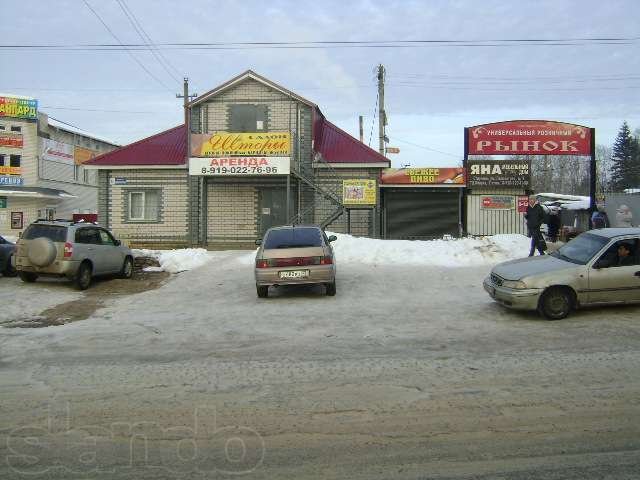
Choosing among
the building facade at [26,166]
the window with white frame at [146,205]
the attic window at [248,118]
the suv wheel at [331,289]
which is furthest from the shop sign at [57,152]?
the suv wheel at [331,289]

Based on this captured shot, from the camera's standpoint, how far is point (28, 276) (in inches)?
541

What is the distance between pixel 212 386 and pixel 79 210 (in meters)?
46.2

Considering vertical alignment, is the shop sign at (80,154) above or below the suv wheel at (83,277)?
above

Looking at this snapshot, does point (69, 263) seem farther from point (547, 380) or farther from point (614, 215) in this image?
point (614, 215)

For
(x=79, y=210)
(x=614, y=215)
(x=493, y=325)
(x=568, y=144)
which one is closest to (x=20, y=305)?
(x=493, y=325)

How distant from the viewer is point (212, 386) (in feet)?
18.9

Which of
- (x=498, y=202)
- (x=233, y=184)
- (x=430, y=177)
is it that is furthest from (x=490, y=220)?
(x=233, y=184)

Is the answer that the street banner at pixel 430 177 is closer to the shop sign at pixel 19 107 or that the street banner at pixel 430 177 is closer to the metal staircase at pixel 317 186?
the metal staircase at pixel 317 186

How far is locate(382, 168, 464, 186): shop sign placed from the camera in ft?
75.4

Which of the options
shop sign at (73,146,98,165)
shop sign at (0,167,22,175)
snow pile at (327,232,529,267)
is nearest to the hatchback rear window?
snow pile at (327,232,529,267)

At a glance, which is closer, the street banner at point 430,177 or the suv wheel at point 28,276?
the suv wheel at point 28,276

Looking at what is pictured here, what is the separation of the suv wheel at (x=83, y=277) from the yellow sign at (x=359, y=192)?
11.0 metres

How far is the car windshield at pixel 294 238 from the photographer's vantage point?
11547 millimetres

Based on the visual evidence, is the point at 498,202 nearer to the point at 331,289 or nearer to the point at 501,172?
the point at 501,172
